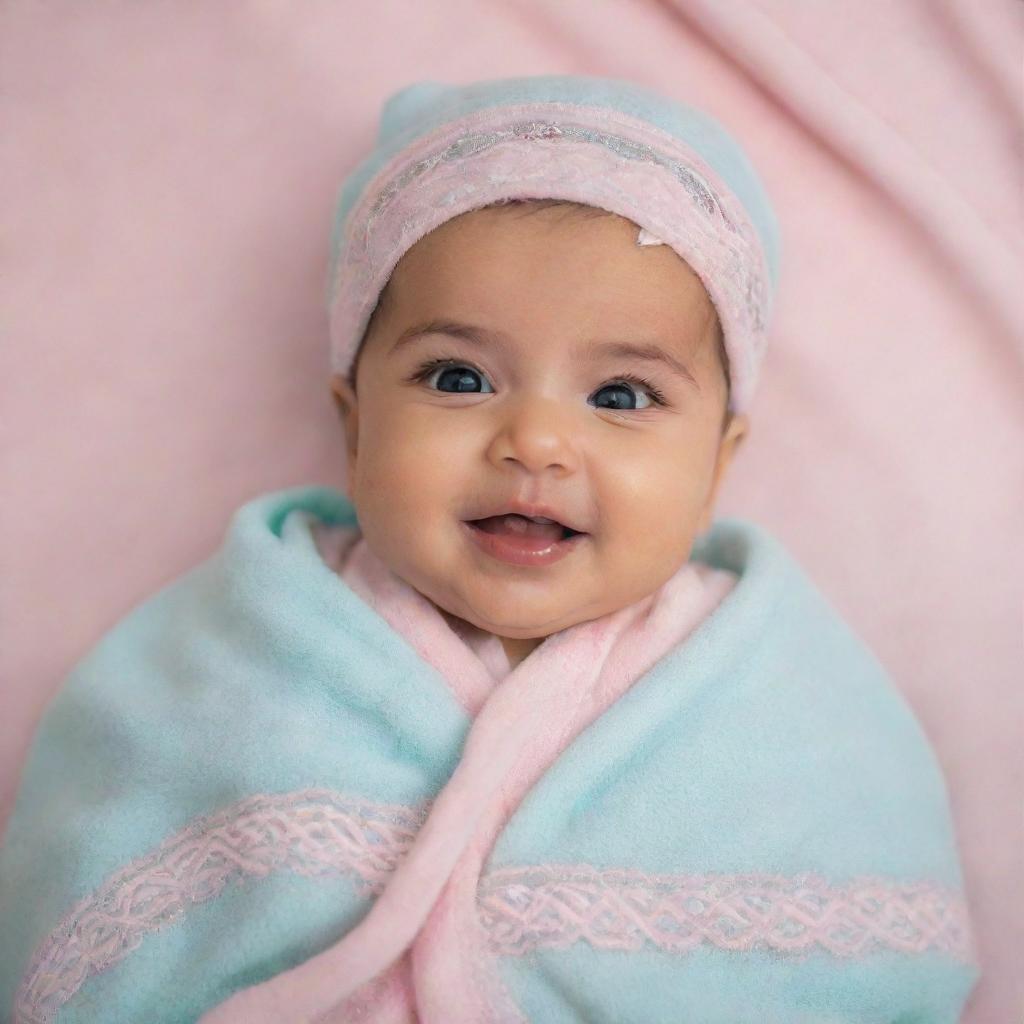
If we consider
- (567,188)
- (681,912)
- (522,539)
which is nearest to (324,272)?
(567,188)

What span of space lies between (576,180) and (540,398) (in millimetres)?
299

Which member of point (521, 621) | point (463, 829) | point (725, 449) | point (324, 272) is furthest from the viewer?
point (324, 272)

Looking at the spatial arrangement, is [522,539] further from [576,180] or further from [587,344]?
[576,180]

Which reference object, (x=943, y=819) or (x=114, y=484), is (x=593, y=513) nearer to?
(x=943, y=819)

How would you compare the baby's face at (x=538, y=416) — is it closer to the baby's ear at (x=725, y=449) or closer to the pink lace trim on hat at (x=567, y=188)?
the pink lace trim on hat at (x=567, y=188)

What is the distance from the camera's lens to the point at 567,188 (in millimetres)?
1461

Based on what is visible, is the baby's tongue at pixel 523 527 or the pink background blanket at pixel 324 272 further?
the pink background blanket at pixel 324 272

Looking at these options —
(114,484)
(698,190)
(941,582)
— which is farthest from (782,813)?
(114,484)

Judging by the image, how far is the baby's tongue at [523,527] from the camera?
4.92 feet

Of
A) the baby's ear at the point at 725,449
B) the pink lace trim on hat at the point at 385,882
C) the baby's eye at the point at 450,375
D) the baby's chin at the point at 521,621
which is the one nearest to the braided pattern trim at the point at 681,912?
the pink lace trim on hat at the point at 385,882

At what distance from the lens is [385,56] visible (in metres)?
A: 1.99

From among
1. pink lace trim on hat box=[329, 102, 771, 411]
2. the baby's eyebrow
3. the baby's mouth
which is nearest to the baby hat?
pink lace trim on hat box=[329, 102, 771, 411]

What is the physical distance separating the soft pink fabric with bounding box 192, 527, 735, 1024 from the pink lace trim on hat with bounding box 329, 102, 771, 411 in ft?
1.36

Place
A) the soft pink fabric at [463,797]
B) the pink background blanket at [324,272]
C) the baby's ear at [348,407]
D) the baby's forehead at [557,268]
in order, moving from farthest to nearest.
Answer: the pink background blanket at [324,272]
the baby's ear at [348,407]
the baby's forehead at [557,268]
the soft pink fabric at [463,797]
